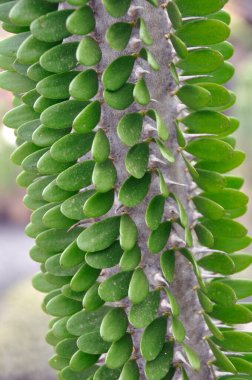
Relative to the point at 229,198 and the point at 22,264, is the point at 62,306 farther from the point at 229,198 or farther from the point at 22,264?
the point at 22,264

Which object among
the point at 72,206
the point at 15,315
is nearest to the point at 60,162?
the point at 72,206

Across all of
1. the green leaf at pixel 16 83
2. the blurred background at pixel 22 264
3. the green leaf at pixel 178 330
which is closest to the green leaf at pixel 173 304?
the green leaf at pixel 178 330

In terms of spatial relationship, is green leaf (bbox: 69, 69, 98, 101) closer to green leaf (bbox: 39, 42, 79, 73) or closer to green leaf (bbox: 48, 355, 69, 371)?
green leaf (bbox: 39, 42, 79, 73)

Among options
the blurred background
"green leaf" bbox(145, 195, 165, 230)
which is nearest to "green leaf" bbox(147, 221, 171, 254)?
"green leaf" bbox(145, 195, 165, 230)

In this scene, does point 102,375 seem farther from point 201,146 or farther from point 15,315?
point 15,315

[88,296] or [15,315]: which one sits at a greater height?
[88,296]
